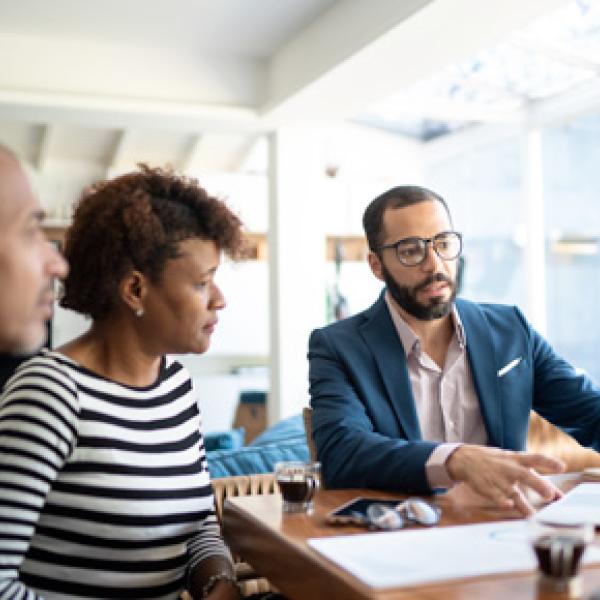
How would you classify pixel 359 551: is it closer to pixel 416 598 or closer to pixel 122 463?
pixel 416 598

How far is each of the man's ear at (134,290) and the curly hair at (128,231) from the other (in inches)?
0.4

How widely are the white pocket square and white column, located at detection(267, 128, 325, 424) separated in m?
3.83

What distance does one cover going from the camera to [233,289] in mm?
8555

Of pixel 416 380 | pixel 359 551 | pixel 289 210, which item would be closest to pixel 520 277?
pixel 289 210

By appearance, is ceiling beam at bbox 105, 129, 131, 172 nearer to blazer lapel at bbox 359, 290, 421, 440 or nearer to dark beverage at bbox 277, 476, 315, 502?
blazer lapel at bbox 359, 290, 421, 440

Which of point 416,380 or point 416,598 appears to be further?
point 416,380

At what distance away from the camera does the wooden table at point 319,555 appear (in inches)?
43.0

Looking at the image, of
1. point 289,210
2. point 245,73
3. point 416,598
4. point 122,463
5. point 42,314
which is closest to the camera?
point 416,598

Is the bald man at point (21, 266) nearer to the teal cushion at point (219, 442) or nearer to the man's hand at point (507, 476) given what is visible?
the man's hand at point (507, 476)

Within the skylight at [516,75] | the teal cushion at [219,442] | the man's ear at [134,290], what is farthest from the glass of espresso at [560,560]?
the skylight at [516,75]

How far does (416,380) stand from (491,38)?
241cm

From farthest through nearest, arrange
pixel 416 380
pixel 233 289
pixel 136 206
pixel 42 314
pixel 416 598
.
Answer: pixel 233 289 < pixel 416 380 < pixel 136 206 < pixel 42 314 < pixel 416 598

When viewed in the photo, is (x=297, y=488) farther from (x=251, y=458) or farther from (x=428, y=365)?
(x=251, y=458)

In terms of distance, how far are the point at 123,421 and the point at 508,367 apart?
3.28 ft
